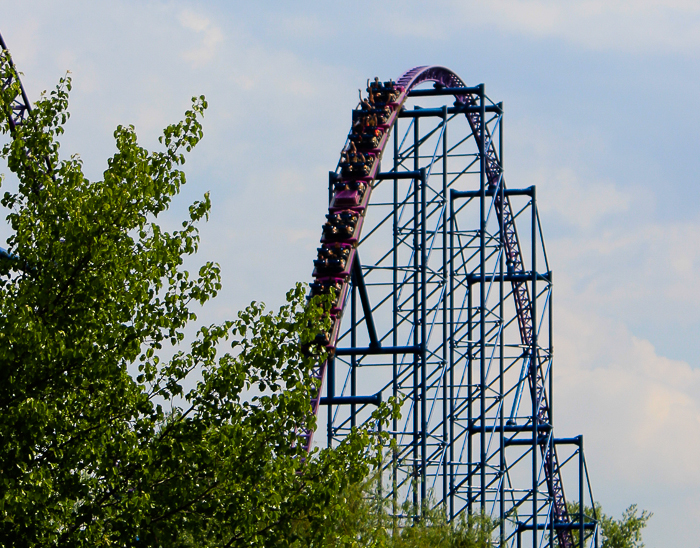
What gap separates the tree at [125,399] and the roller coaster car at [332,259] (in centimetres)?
1072

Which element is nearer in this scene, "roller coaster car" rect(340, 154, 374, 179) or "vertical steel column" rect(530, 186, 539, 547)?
"roller coaster car" rect(340, 154, 374, 179)

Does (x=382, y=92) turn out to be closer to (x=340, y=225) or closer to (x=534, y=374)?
(x=340, y=225)

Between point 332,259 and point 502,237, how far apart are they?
5945 mm

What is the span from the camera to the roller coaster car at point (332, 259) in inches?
851

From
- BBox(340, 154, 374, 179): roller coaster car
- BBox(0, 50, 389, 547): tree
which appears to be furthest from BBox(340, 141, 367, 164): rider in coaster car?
BBox(0, 50, 389, 547): tree

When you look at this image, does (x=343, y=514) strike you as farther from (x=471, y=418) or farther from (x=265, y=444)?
(x=471, y=418)

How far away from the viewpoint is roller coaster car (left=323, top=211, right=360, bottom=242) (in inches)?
872

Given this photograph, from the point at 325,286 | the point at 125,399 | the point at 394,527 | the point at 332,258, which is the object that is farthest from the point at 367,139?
the point at 125,399

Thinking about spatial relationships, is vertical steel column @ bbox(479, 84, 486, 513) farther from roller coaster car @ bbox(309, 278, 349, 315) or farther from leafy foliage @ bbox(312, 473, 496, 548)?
leafy foliage @ bbox(312, 473, 496, 548)

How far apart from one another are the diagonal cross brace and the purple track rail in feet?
1.77

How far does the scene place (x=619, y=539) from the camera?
42531 mm

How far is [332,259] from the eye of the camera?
71.4 feet

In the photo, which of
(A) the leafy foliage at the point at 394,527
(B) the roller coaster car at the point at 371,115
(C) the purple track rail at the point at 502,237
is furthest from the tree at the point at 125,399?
(B) the roller coaster car at the point at 371,115

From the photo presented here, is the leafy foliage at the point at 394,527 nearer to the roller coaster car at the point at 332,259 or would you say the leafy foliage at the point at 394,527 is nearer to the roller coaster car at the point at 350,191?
the roller coaster car at the point at 332,259
